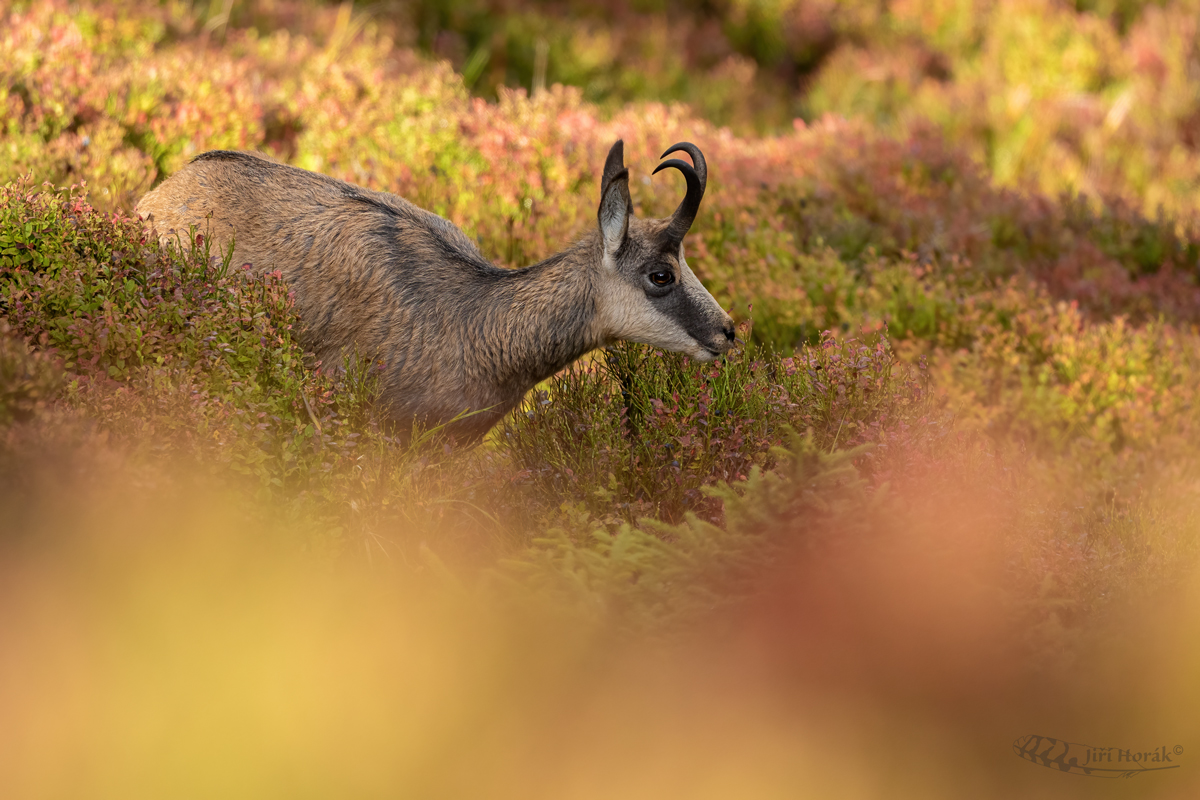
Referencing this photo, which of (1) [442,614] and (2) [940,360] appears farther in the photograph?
(2) [940,360]

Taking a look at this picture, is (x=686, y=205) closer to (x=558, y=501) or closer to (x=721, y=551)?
(x=558, y=501)

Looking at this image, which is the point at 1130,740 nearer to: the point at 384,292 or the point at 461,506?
the point at 461,506

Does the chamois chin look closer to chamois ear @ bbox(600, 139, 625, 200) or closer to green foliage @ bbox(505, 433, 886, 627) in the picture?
chamois ear @ bbox(600, 139, 625, 200)

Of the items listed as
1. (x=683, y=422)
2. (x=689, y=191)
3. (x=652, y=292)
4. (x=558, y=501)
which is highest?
(x=689, y=191)

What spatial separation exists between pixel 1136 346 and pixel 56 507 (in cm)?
767

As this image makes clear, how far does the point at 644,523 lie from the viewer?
453 centimetres

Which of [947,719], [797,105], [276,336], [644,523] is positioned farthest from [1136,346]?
[797,105]

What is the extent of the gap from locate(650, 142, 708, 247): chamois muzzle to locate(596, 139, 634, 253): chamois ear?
8.4 inches

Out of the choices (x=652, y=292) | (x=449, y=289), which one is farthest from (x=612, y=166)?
(x=449, y=289)

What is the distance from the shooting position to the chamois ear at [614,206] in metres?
5.35
